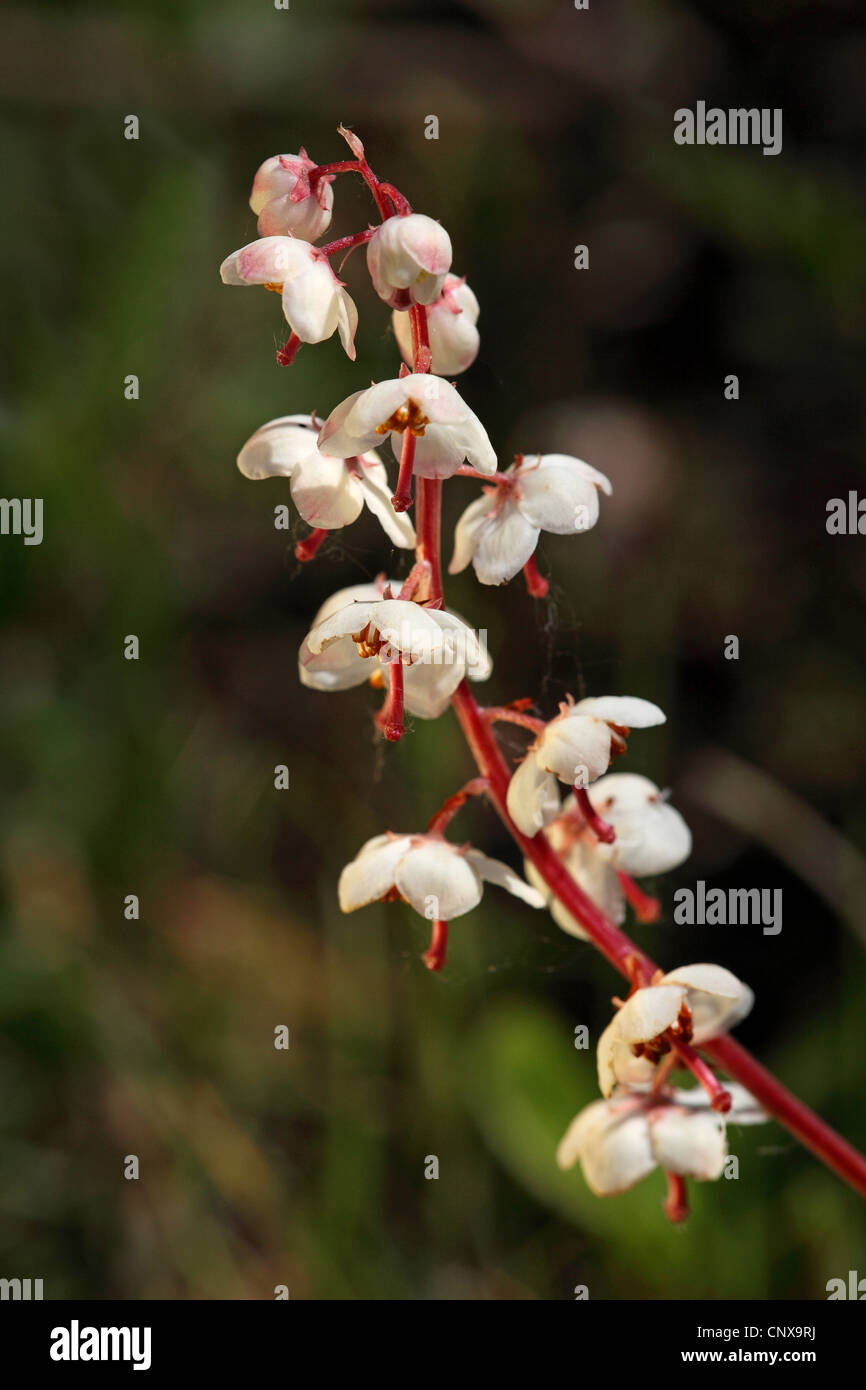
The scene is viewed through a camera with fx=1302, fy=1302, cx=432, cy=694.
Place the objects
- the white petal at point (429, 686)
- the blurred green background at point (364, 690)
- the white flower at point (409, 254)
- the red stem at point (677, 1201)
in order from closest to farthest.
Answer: the white flower at point (409, 254) → the white petal at point (429, 686) → the red stem at point (677, 1201) → the blurred green background at point (364, 690)

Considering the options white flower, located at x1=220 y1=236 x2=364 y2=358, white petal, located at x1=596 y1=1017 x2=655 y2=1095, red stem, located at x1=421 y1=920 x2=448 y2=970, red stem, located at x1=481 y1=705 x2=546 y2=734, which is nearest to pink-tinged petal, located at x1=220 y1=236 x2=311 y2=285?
white flower, located at x1=220 y1=236 x2=364 y2=358

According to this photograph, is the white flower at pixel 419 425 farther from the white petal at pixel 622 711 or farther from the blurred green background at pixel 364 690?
the blurred green background at pixel 364 690

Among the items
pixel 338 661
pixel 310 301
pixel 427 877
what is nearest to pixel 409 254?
pixel 310 301

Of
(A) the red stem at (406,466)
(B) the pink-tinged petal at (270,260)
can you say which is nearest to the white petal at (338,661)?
(A) the red stem at (406,466)

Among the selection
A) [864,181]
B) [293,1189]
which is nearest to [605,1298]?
[293,1189]

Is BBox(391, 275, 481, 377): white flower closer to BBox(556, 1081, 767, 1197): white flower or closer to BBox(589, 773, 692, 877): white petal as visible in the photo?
BBox(589, 773, 692, 877): white petal
